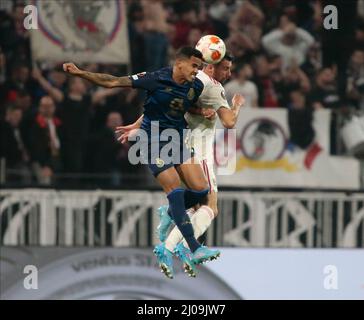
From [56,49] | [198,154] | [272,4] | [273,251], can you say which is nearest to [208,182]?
[198,154]

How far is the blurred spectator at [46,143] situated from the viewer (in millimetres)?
20422

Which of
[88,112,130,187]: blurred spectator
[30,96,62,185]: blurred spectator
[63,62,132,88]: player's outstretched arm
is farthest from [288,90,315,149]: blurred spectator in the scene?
[63,62,132,88]: player's outstretched arm

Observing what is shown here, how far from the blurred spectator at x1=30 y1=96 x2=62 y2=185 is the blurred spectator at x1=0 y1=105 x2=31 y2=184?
15 cm

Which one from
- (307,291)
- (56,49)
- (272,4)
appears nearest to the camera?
(307,291)

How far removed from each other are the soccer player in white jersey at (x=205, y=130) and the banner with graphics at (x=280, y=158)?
5812 mm

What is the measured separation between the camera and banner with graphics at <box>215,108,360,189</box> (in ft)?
67.6

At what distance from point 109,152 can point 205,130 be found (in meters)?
6.39

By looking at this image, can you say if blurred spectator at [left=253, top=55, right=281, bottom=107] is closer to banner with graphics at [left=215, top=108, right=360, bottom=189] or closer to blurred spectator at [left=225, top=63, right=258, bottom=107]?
blurred spectator at [left=225, top=63, right=258, bottom=107]

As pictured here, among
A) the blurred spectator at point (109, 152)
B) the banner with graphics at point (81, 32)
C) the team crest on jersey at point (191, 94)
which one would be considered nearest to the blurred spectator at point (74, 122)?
the blurred spectator at point (109, 152)

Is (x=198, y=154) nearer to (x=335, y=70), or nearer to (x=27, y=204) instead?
(x=27, y=204)

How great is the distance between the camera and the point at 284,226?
20.1 metres

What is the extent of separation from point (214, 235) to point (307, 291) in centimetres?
151

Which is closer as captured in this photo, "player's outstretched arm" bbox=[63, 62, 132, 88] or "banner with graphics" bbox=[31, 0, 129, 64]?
"player's outstretched arm" bbox=[63, 62, 132, 88]

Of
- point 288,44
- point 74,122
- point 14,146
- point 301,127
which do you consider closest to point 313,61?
point 288,44
